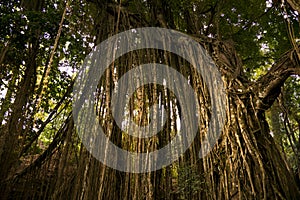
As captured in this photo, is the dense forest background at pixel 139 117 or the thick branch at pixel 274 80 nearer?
the dense forest background at pixel 139 117

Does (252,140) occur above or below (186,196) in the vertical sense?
above

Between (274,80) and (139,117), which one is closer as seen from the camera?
(139,117)

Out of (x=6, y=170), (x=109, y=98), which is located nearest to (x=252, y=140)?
(x=109, y=98)

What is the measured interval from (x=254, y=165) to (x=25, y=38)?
1.99m

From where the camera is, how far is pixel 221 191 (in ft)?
5.52

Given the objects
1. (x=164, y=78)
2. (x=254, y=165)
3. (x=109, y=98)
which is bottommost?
(x=254, y=165)

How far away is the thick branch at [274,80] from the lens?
185 cm

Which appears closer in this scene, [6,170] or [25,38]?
[6,170]

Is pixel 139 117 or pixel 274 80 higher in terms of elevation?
pixel 274 80

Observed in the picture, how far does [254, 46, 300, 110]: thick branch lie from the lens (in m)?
1.85

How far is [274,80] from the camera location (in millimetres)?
1934

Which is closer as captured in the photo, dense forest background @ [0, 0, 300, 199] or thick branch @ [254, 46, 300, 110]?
dense forest background @ [0, 0, 300, 199]

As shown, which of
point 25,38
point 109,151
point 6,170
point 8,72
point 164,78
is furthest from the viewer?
point 8,72

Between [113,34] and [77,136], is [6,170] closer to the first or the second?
[77,136]
